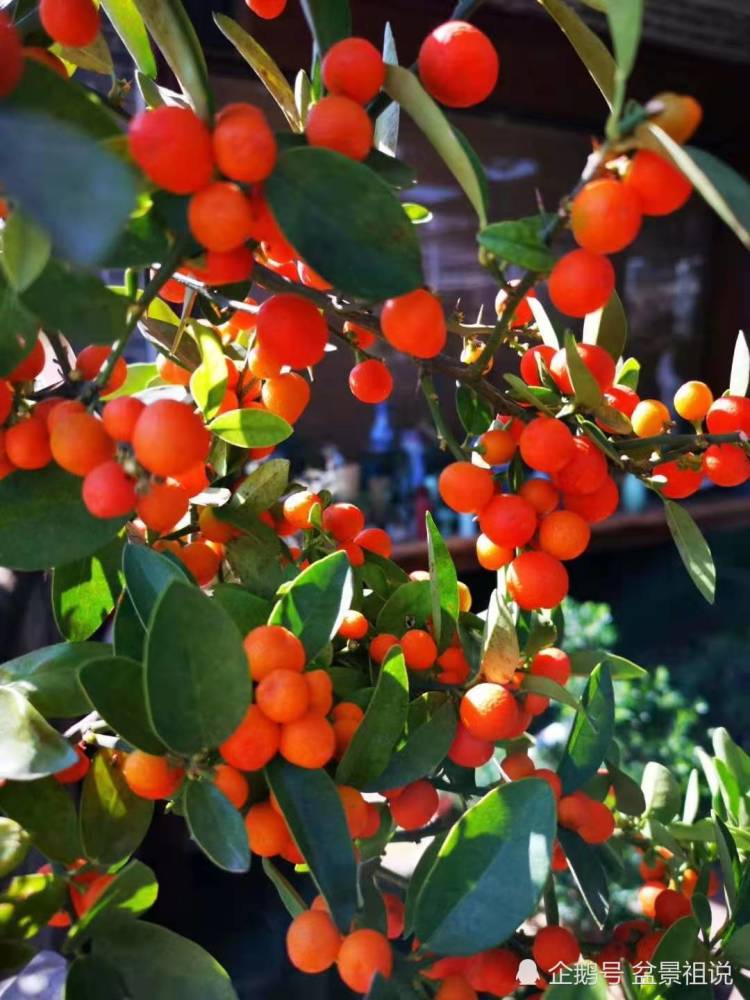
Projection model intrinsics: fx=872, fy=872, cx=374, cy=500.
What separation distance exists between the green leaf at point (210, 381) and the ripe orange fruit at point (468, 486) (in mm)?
104

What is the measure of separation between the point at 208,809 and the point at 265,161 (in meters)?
0.20

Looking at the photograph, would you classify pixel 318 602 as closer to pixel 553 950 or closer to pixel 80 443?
pixel 80 443

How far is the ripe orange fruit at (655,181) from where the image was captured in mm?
235

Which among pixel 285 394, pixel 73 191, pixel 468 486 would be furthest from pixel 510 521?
pixel 73 191

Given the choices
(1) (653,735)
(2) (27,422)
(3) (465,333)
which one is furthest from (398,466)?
(2) (27,422)

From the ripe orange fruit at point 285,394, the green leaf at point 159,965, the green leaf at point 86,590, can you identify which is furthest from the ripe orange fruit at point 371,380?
the green leaf at point 159,965

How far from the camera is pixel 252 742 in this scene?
0.29 metres

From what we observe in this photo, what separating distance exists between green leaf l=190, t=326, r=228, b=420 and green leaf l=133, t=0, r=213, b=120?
128mm

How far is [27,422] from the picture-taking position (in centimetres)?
29

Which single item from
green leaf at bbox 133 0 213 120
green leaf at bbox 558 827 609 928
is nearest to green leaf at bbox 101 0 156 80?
green leaf at bbox 133 0 213 120

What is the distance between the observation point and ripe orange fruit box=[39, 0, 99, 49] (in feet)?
0.91

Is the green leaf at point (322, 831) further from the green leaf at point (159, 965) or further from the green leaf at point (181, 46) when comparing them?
the green leaf at point (181, 46)

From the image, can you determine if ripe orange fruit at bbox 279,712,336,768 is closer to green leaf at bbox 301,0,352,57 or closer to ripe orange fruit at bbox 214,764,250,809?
ripe orange fruit at bbox 214,764,250,809

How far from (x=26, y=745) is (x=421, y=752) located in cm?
15
